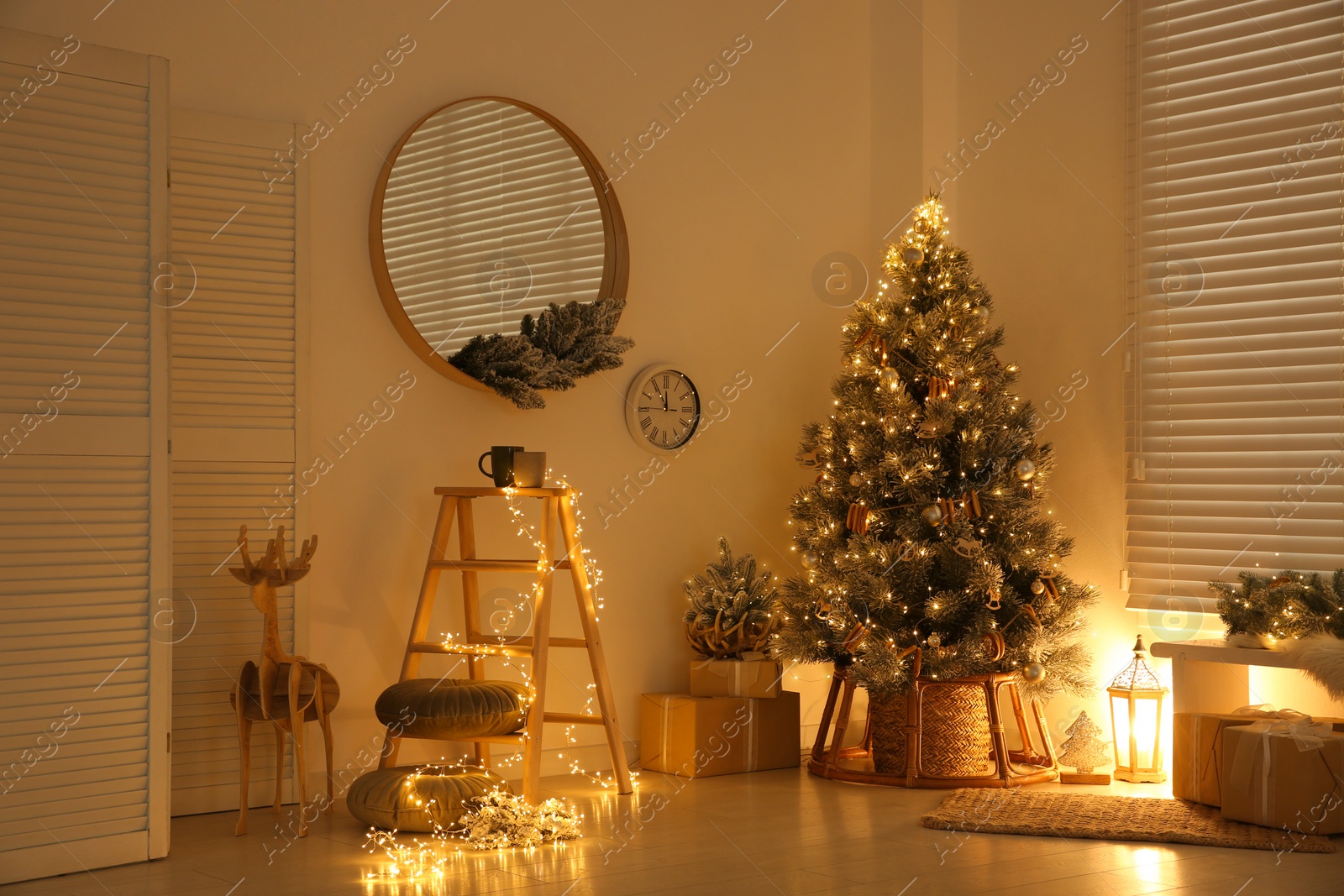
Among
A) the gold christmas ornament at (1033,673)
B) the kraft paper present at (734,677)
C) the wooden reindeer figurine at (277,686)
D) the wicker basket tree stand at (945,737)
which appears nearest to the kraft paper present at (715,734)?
the kraft paper present at (734,677)

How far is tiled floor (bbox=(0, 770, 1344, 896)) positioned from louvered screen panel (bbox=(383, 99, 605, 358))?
1616mm

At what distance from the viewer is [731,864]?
3012mm

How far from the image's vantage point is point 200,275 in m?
3.59

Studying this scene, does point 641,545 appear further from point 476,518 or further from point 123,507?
point 123,507

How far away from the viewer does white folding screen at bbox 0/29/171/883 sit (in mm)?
2902

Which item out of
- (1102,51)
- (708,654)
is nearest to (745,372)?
(708,654)

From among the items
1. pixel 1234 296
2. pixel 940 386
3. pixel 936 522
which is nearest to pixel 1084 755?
pixel 936 522

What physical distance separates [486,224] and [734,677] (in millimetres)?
1769

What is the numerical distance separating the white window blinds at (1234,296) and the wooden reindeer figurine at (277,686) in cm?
278

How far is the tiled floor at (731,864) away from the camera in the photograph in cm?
280

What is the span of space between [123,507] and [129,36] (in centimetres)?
138

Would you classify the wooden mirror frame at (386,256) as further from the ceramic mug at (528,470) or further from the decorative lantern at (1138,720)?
the decorative lantern at (1138,720)

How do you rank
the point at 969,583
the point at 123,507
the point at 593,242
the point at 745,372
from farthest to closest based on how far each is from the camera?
the point at 745,372 < the point at 593,242 < the point at 969,583 < the point at 123,507

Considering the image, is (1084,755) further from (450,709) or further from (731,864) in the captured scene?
(450,709)
